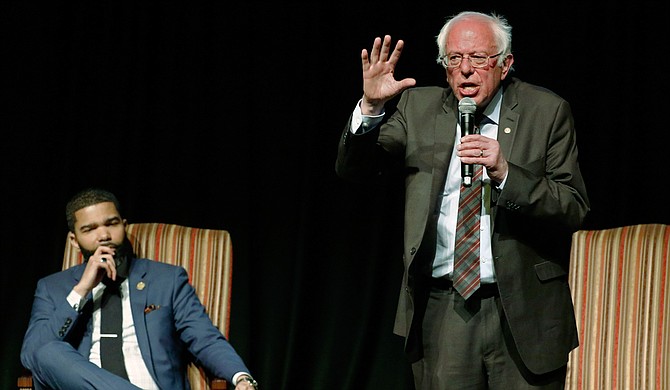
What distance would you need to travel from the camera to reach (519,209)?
2203mm

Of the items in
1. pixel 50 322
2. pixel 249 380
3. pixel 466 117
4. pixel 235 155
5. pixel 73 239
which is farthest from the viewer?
pixel 235 155

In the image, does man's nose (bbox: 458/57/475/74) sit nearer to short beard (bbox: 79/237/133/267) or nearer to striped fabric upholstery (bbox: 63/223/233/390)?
striped fabric upholstery (bbox: 63/223/233/390)

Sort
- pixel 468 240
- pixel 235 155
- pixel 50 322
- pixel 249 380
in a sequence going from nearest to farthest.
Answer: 1. pixel 468 240
2. pixel 249 380
3. pixel 50 322
4. pixel 235 155

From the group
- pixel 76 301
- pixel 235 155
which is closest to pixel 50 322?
pixel 76 301

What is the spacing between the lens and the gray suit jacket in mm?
2266

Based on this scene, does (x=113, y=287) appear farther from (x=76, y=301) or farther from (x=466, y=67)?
(x=466, y=67)

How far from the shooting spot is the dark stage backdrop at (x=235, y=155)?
4.19m

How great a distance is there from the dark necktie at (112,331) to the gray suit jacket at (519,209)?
1.12m

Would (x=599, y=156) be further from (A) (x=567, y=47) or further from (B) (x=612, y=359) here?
(B) (x=612, y=359)

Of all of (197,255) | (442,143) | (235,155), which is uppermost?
(442,143)

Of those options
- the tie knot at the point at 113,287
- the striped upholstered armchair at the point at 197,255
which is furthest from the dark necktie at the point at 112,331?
the striped upholstered armchair at the point at 197,255

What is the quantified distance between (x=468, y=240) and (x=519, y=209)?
6.3 inches

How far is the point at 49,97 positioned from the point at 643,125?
248cm

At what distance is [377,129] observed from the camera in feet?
7.76
